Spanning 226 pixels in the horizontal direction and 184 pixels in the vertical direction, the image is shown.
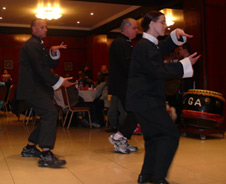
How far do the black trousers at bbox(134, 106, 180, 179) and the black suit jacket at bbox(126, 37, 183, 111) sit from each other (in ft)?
0.22

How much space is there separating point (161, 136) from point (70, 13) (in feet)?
31.0

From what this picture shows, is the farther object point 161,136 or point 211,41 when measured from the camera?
Result: point 211,41

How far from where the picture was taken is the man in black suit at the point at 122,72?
3654 millimetres

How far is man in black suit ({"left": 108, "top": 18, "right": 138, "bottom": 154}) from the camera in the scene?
3.65 meters

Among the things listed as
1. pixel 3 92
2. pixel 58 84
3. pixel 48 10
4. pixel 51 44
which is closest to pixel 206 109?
pixel 58 84

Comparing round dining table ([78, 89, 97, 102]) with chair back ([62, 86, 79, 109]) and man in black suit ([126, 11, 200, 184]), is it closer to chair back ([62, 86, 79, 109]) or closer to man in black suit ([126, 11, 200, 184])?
chair back ([62, 86, 79, 109])

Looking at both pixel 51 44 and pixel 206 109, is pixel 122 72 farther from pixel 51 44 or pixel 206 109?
pixel 51 44

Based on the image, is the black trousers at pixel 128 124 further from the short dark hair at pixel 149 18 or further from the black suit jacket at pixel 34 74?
the short dark hair at pixel 149 18

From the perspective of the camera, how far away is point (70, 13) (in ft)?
36.6

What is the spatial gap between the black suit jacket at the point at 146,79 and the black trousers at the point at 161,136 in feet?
0.22

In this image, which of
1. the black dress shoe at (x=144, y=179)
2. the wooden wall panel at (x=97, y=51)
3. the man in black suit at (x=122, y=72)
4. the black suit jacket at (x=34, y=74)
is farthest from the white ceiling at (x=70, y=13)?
the black dress shoe at (x=144, y=179)

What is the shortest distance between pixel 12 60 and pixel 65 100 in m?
8.09

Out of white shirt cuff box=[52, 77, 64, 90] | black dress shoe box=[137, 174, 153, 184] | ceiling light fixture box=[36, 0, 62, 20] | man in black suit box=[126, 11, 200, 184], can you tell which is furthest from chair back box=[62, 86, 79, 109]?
ceiling light fixture box=[36, 0, 62, 20]

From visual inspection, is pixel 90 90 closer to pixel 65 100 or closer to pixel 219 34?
pixel 65 100
